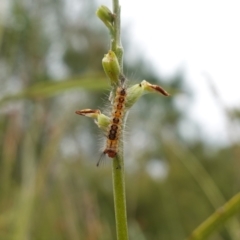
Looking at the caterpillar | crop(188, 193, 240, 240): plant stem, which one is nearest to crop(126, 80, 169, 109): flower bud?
the caterpillar

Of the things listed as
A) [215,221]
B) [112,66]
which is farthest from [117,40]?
[215,221]

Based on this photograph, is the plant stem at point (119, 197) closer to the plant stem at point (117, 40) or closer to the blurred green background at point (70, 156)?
the plant stem at point (117, 40)

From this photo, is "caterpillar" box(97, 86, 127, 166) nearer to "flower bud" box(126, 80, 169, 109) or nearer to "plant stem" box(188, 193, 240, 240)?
"flower bud" box(126, 80, 169, 109)

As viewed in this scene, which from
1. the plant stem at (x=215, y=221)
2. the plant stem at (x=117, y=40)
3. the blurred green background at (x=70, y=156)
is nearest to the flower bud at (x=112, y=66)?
the plant stem at (x=117, y=40)

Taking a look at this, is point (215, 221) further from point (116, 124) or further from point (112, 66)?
point (112, 66)

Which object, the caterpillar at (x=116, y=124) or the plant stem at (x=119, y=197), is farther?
the caterpillar at (x=116, y=124)
